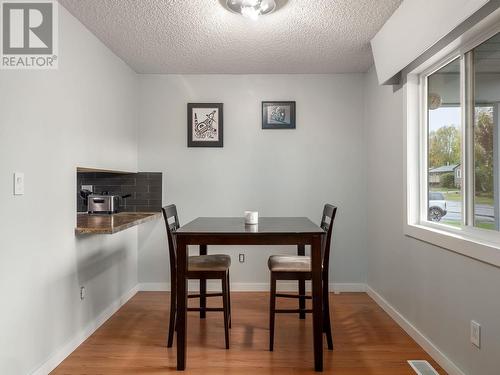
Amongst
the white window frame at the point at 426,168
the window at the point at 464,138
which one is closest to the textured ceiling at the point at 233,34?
the white window frame at the point at 426,168

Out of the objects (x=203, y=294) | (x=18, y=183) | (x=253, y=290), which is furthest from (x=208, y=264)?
(x=253, y=290)

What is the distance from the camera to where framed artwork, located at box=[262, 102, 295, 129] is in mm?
3914

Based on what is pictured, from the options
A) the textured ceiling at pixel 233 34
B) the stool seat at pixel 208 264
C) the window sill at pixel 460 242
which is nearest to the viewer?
the window sill at pixel 460 242

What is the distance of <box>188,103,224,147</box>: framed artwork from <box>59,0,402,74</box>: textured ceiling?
15.5 inches

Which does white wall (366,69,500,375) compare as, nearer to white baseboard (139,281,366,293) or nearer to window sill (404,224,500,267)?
window sill (404,224,500,267)

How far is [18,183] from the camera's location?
1.92 metres

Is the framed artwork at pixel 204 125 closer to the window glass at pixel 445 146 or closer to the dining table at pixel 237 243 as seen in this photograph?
the dining table at pixel 237 243

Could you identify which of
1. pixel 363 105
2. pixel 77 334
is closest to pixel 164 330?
pixel 77 334

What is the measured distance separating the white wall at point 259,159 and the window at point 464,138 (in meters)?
1.25

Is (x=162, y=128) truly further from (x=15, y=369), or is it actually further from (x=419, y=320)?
(x=419, y=320)

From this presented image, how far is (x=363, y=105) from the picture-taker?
12.9ft

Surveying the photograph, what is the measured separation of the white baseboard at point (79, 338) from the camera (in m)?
2.20

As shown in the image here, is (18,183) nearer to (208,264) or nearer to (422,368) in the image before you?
(208,264)

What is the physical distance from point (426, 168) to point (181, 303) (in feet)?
6.84
